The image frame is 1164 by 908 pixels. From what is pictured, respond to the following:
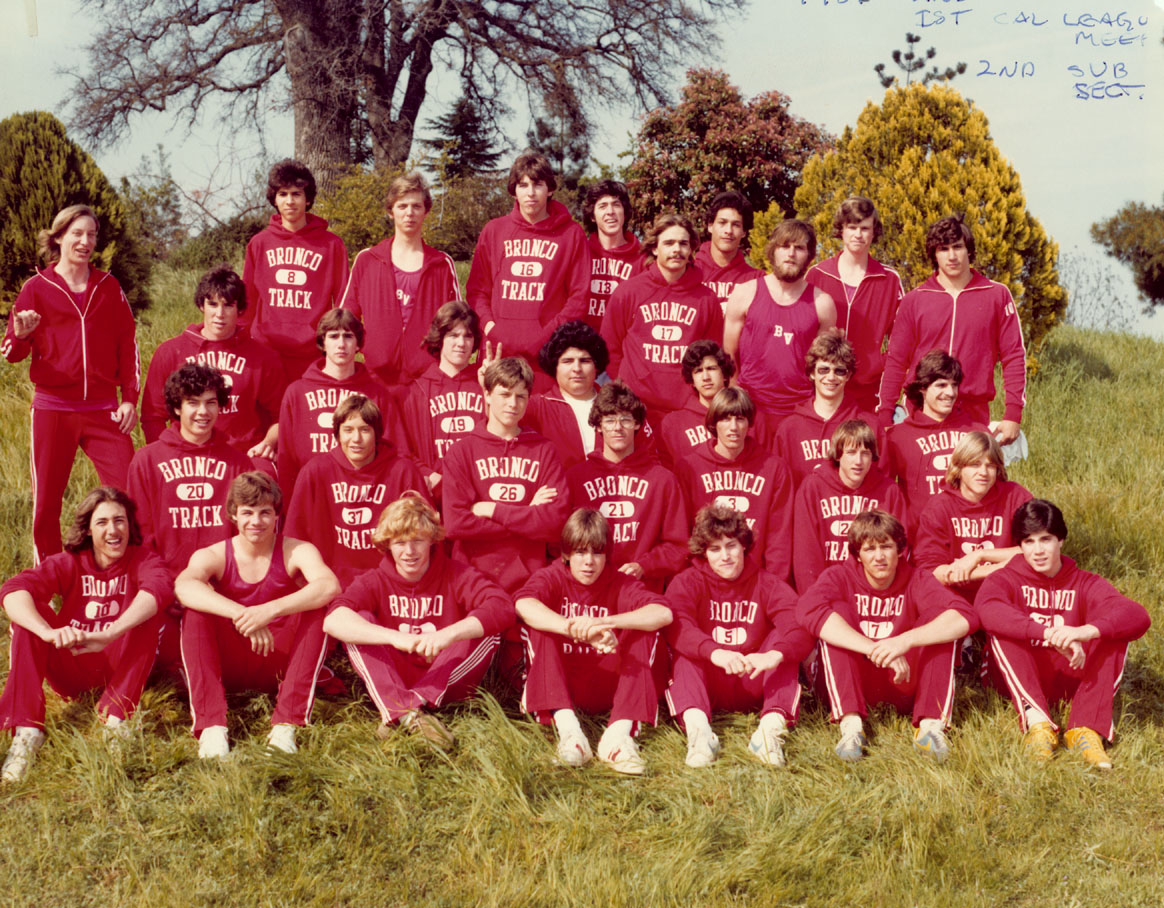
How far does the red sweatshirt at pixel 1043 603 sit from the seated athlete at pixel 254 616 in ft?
10.8

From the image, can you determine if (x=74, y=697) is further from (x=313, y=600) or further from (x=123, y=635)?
(x=313, y=600)

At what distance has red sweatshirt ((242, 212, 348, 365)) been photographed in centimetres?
728

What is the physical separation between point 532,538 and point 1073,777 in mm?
2865

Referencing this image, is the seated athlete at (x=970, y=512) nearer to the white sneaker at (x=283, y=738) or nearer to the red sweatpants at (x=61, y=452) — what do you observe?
the white sneaker at (x=283, y=738)

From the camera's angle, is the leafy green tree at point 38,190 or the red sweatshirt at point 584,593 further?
the leafy green tree at point 38,190

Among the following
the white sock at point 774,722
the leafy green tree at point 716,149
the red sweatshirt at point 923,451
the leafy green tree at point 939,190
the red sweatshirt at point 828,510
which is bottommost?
the white sock at point 774,722

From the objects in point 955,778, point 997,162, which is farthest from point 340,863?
point 997,162

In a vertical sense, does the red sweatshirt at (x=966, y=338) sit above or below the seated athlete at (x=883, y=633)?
above

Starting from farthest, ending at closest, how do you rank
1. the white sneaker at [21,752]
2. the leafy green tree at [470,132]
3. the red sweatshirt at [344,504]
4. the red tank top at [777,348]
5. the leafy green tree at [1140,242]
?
the leafy green tree at [1140,242]
the leafy green tree at [470,132]
the red tank top at [777,348]
the red sweatshirt at [344,504]
the white sneaker at [21,752]

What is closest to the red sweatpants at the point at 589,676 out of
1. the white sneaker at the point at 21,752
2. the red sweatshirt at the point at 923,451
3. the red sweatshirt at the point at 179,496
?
the red sweatshirt at the point at 179,496

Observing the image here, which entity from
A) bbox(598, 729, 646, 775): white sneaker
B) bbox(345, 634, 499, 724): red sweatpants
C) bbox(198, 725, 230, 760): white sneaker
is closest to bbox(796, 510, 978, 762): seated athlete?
bbox(598, 729, 646, 775): white sneaker

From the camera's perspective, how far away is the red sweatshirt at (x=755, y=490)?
6102mm

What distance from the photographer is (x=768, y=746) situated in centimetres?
525

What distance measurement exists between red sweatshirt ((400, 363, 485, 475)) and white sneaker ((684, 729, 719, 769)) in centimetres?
221
